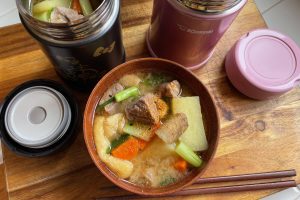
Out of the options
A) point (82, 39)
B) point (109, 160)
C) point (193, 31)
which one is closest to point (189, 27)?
point (193, 31)

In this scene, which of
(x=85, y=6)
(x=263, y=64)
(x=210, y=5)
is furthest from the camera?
(x=263, y=64)

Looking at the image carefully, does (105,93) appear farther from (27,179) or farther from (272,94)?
(272,94)

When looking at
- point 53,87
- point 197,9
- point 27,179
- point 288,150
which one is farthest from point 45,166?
point 288,150

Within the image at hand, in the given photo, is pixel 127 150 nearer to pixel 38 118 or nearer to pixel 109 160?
pixel 109 160

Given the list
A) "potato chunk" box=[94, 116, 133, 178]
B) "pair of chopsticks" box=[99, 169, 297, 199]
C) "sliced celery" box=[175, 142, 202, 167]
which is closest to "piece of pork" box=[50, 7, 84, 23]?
"potato chunk" box=[94, 116, 133, 178]

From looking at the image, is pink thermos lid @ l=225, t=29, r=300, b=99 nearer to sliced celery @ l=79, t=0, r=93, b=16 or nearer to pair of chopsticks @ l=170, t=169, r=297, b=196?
pair of chopsticks @ l=170, t=169, r=297, b=196

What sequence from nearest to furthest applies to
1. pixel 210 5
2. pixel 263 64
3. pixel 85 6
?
pixel 210 5, pixel 85 6, pixel 263 64
